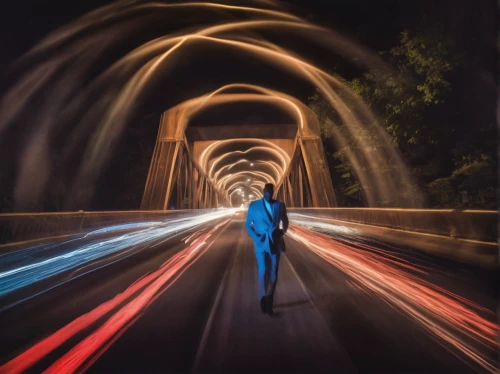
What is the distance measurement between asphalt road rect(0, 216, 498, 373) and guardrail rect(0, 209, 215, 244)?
4.85m

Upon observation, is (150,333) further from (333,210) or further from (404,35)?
(333,210)

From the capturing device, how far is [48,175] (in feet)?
125

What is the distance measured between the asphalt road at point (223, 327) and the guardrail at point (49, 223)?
485 centimetres

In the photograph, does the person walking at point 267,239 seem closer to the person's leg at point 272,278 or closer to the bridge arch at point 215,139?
the person's leg at point 272,278

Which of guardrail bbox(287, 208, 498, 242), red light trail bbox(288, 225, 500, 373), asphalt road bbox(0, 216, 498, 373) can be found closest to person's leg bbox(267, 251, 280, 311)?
asphalt road bbox(0, 216, 498, 373)

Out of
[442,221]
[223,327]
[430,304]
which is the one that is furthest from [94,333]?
[442,221]

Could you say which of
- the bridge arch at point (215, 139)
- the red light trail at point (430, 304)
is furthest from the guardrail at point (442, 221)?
the bridge arch at point (215, 139)

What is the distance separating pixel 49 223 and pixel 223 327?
1180 cm

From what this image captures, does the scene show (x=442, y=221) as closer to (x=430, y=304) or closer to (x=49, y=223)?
(x=430, y=304)

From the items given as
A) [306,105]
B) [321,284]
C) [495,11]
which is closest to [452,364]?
[321,284]

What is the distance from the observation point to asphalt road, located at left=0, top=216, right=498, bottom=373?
389 cm

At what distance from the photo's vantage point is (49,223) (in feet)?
48.6

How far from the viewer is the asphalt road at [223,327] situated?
153 inches

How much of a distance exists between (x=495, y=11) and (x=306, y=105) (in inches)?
895
